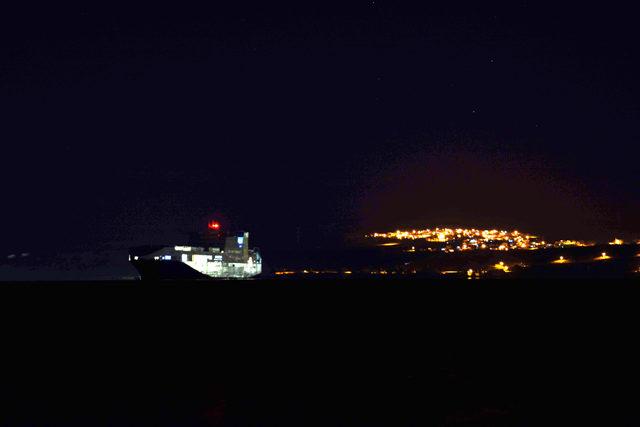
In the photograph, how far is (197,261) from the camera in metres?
102

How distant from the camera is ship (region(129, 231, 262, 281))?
323 ft

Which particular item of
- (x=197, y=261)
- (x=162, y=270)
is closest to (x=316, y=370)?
(x=162, y=270)

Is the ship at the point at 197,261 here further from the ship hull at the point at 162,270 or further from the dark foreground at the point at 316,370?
the dark foreground at the point at 316,370

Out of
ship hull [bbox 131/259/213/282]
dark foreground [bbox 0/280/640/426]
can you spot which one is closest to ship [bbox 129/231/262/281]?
ship hull [bbox 131/259/213/282]

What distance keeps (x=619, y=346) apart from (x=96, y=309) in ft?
85.6

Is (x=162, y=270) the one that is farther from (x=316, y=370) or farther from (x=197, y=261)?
(x=316, y=370)

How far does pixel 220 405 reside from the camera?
487 inches

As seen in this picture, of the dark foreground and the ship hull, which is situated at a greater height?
the ship hull

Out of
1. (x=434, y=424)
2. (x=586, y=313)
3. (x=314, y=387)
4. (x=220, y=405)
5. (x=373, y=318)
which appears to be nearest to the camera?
(x=434, y=424)

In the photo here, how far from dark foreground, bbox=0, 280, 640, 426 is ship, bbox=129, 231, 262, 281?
64.8 meters

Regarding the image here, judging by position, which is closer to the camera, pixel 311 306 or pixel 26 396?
pixel 26 396

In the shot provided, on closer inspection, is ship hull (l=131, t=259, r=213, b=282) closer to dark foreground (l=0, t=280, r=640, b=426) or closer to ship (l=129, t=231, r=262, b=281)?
ship (l=129, t=231, r=262, b=281)

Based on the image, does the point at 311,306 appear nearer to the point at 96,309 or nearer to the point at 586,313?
the point at 96,309

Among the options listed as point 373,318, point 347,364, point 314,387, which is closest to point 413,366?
point 347,364
